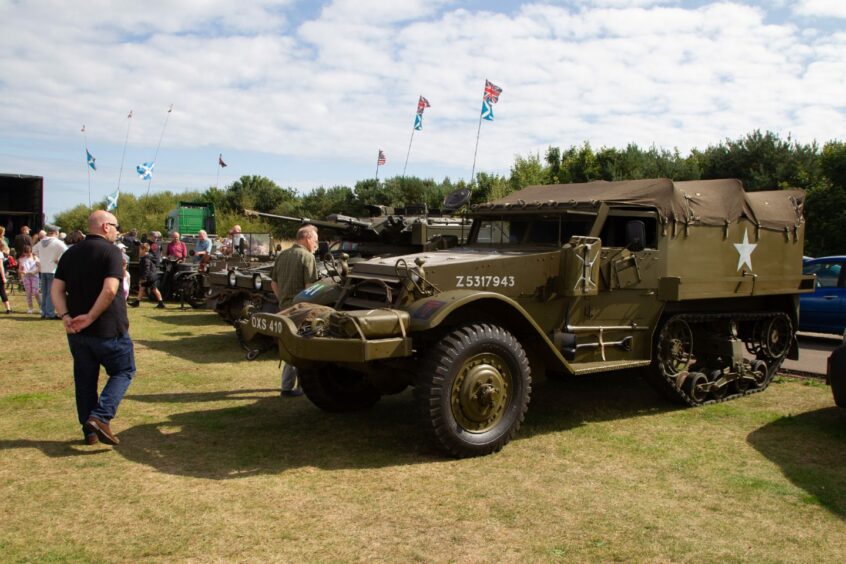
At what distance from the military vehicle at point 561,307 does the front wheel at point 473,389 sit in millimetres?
11

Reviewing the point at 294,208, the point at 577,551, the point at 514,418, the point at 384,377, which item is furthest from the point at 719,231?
the point at 294,208

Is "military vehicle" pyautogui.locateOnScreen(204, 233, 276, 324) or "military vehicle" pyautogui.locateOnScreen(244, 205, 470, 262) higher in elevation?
"military vehicle" pyautogui.locateOnScreen(244, 205, 470, 262)

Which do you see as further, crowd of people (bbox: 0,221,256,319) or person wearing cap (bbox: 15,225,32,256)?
person wearing cap (bbox: 15,225,32,256)

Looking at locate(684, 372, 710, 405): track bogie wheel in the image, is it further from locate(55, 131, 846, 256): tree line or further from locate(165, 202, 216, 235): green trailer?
locate(165, 202, 216, 235): green trailer

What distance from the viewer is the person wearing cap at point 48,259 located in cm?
1284

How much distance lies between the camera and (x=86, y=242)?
552cm

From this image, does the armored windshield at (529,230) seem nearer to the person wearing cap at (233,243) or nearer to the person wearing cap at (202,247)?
the person wearing cap at (233,243)

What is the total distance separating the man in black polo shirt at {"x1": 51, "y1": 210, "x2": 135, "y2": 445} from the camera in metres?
5.44

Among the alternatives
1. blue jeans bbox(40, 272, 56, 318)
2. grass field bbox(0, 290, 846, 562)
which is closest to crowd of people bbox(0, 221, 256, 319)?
blue jeans bbox(40, 272, 56, 318)

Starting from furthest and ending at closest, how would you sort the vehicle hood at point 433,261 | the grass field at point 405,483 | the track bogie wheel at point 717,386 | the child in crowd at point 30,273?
the child in crowd at point 30,273, the track bogie wheel at point 717,386, the vehicle hood at point 433,261, the grass field at point 405,483

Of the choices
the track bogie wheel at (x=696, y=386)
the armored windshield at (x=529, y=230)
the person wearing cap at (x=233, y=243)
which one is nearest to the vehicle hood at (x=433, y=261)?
the armored windshield at (x=529, y=230)

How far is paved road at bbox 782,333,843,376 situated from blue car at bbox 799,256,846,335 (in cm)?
31

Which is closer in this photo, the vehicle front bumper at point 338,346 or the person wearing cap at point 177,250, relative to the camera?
the vehicle front bumper at point 338,346

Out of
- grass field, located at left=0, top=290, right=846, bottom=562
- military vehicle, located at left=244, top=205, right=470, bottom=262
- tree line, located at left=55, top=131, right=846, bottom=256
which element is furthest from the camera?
tree line, located at left=55, top=131, right=846, bottom=256
